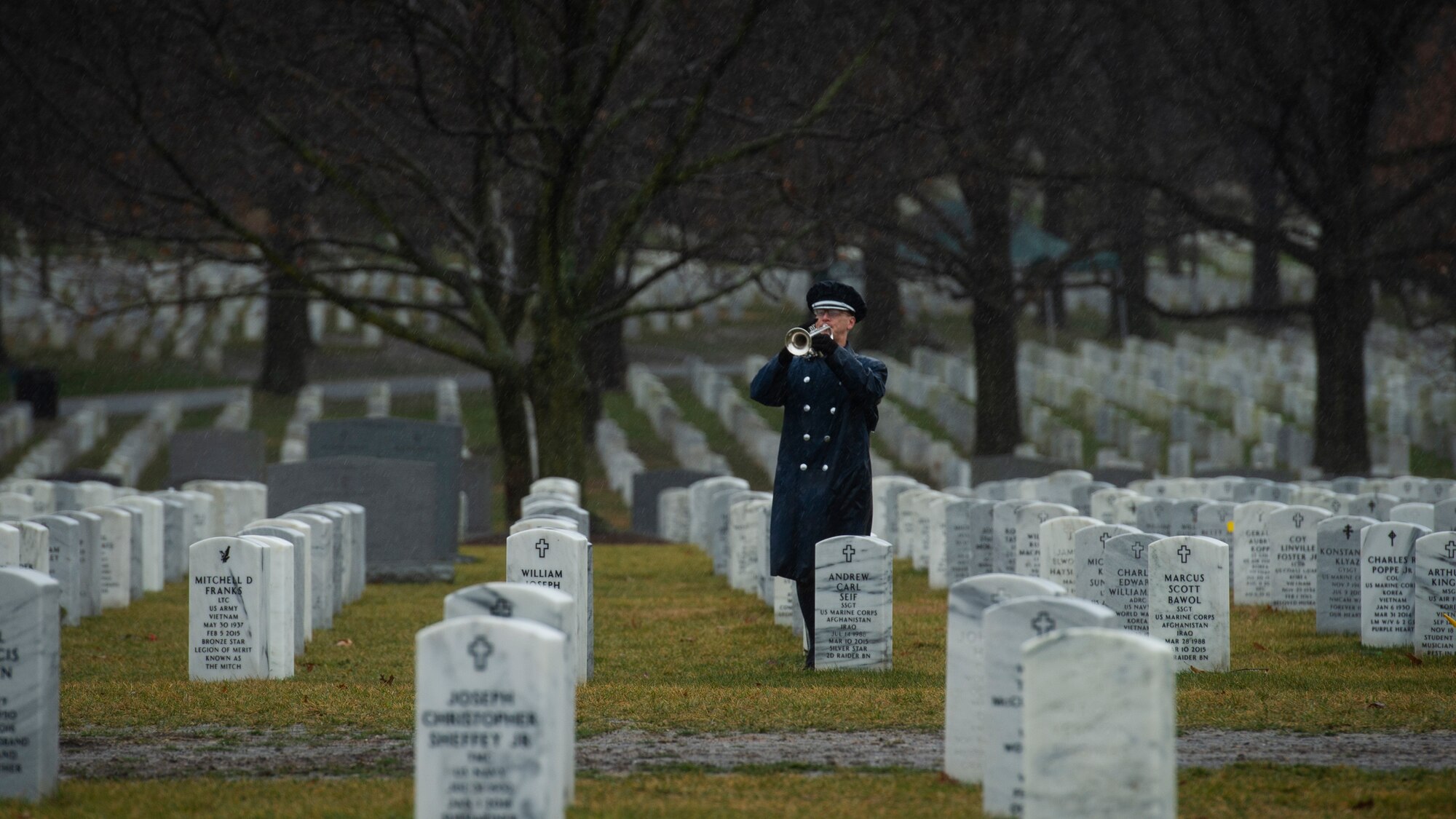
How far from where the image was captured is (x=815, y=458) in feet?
29.8

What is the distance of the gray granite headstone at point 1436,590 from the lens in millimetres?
9547

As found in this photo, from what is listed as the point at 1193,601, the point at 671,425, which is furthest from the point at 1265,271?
the point at 1193,601

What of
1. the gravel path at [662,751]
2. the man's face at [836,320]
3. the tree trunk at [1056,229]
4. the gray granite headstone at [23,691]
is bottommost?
the gravel path at [662,751]

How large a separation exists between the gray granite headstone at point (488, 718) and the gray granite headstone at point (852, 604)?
12.8 ft

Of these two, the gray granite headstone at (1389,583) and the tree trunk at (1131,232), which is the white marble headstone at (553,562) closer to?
the gray granite headstone at (1389,583)

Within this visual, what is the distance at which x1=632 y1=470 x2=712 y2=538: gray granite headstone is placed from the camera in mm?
22469

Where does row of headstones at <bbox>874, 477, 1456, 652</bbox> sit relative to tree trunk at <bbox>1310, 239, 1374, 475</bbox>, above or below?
below

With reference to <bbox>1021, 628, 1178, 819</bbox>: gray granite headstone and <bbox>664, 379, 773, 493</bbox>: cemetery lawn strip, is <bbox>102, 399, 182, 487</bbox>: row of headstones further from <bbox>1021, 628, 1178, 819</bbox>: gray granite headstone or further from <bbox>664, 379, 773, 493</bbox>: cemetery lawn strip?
Result: <bbox>1021, 628, 1178, 819</bbox>: gray granite headstone

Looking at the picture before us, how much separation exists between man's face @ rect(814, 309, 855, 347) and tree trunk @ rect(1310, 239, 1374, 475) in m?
16.0

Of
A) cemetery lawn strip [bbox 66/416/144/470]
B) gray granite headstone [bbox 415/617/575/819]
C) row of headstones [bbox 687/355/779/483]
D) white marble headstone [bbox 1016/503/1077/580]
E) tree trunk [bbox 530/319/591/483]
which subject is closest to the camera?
gray granite headstone [bbox 415/617/575/819]

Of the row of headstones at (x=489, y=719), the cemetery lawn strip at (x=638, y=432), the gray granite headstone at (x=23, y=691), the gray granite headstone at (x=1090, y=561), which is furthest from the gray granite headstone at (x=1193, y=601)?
the cemetery lawn strip at (x=638, y=432)

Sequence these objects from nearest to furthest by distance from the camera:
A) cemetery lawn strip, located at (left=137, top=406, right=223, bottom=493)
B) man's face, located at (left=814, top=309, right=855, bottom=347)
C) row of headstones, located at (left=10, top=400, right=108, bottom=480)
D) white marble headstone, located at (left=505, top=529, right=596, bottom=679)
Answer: white marble headstone, located at (left=505, top=529, right=596, bottom=679)
man's face, located at (left=814, top=309, right=855, bottom=347)
row of headstones, located at (left=10, top=400, right=108, bottom=480)
cemetery lawn strip, located at (left=137, top=406, right=223, bottom=493)

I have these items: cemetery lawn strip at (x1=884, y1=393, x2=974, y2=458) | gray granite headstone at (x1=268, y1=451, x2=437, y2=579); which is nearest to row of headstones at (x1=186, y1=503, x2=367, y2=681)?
gray granite headstone at (x1=268, y1=451, x2=437, y2=579)

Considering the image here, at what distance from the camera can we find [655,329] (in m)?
52.0
